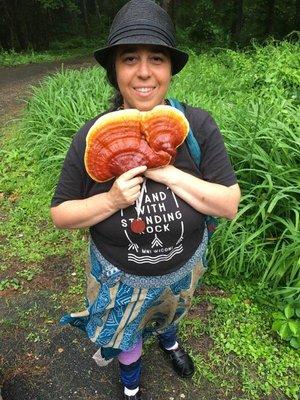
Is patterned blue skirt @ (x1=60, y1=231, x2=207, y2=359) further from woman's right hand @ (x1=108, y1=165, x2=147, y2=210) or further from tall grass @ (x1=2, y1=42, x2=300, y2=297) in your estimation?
tall grass @ (x1=2, y1=42, x2=300, y2=297)

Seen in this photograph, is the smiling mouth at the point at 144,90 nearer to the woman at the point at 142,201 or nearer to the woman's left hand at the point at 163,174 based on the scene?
the woman at the point at 142,201

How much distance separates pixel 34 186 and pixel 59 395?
273 centimetres

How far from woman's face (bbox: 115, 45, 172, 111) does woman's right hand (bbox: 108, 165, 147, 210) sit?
270 mm

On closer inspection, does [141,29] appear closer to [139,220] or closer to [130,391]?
[139,220]

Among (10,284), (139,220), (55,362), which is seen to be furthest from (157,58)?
(10,284)

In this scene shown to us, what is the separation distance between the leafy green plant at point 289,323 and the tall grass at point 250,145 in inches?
4.5

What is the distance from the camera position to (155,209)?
4.66 feet

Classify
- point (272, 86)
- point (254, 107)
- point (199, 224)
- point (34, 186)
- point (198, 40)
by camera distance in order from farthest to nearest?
point (198, 40), point (272, 86), point (34, 186), point (254, 107), point (199, 224)

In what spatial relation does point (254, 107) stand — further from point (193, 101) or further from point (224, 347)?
point (224, 347)

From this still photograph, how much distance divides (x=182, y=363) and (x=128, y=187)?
4.98 ft

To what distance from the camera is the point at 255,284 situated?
9.73 ft

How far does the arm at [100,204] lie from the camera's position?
133 cm

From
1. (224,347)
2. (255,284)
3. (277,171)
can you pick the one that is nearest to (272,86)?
(277,171)

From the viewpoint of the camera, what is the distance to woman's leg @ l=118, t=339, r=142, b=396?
6.43 feet
